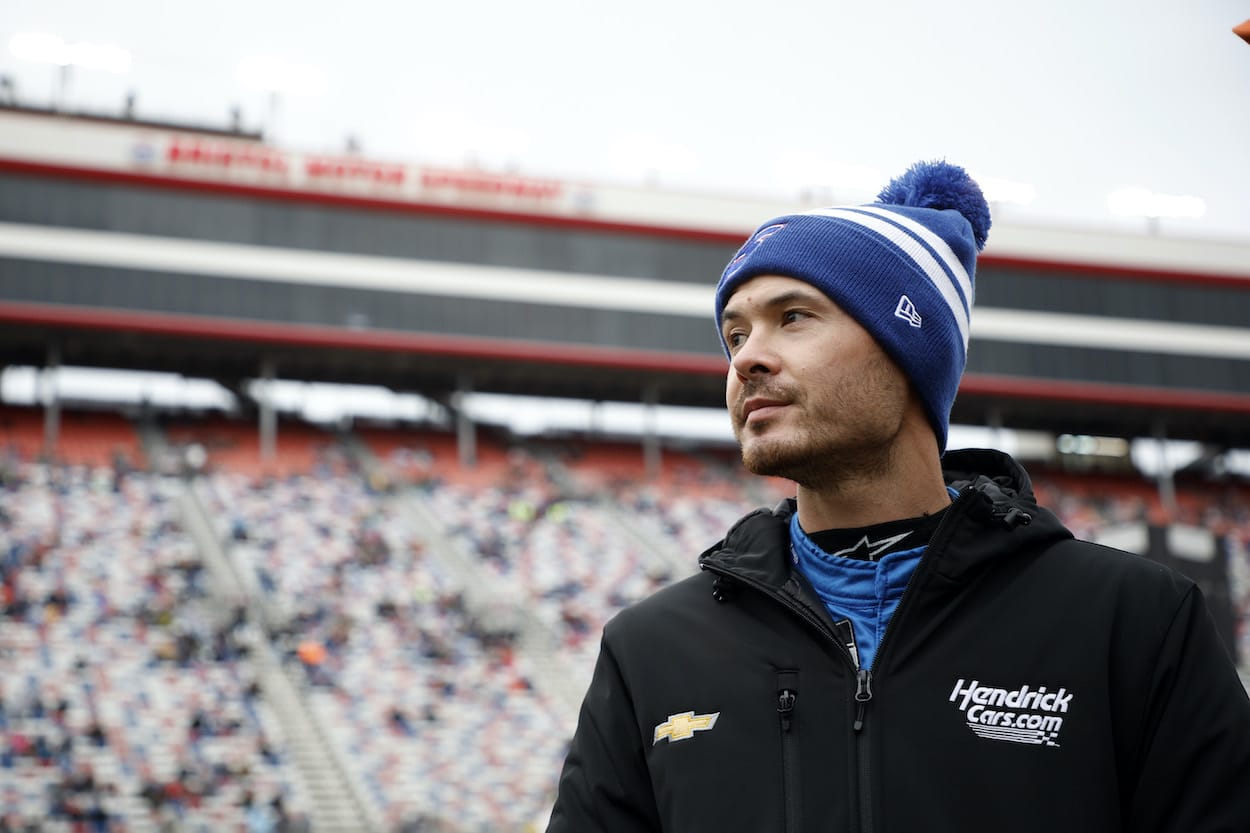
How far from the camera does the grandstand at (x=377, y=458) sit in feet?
61.2

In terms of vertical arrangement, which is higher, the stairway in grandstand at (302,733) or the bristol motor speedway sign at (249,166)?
the bristol motor speedway sign at (249,166)

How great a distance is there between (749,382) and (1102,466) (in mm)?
40138

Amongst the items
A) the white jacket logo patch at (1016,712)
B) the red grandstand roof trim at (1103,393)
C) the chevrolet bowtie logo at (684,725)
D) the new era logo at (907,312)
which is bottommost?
the red grandstand roof trim at (1103,393)

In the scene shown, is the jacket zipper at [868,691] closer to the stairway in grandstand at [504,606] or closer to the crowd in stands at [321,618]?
the crowd in stands at [321,618]

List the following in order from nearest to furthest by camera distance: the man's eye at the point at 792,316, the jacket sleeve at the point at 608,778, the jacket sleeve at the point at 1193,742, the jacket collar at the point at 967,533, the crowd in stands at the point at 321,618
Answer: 1. the jacket sleeve at the point at 1193,742
2. the jacket collar at the point at 967,533
3. the jacket sleeve at the point at 608,778
4. the man's eye at the point at 792,316
5. the crowd in stands at the point at 321,618

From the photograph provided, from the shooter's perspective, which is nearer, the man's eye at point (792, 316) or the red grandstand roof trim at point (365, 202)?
the man's eye at point (792, 316)

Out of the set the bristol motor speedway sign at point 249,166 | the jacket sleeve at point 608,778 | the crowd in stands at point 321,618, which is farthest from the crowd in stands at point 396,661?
the jacket sleeve at point 608,778

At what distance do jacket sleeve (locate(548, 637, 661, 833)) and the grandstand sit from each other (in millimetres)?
15598

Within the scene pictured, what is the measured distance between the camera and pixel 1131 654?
1831mm

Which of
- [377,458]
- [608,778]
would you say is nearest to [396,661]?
[377,458]

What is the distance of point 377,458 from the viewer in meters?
32.6

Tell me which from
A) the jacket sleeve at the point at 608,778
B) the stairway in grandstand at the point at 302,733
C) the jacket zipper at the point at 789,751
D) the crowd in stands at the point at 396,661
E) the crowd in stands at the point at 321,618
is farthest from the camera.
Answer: the crowd in stands at the point at 396,661

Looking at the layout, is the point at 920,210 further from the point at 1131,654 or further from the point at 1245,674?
the point at 1245,674

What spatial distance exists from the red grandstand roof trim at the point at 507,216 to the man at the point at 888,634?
33.8m
